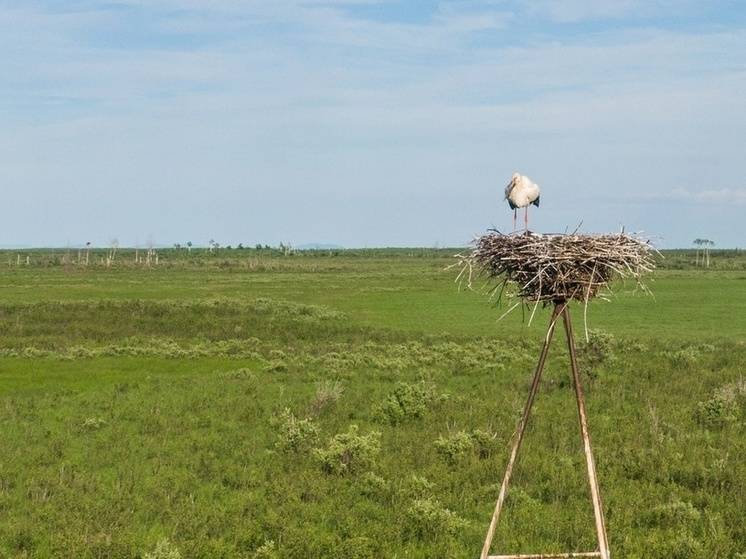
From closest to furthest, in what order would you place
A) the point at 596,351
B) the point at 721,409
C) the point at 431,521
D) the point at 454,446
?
the point at 431,521, the point at 454,446, the point at 721,409, the point at 596,351

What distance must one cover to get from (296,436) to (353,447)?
1.41 meters

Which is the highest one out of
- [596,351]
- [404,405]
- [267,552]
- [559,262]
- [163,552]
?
[559,262]

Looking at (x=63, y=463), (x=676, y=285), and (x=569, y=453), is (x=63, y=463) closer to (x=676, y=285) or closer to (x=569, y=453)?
(x=569, y=453)

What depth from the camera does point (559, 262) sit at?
7746mm

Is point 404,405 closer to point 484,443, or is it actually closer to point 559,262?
point 484,443

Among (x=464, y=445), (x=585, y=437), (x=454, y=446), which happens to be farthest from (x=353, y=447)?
(x=585, y=437)

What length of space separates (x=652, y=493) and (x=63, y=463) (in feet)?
33.2

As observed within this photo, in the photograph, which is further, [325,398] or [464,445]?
[325,398]

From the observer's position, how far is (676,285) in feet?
249

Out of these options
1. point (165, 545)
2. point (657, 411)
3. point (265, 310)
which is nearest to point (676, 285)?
point (265, 310)

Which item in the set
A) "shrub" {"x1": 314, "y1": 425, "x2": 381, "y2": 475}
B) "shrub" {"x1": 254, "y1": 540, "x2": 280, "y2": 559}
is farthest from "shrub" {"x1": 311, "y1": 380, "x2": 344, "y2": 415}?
"shrub" {"x1": 254, "y1": 540, "x2": 280, "y2": 559}

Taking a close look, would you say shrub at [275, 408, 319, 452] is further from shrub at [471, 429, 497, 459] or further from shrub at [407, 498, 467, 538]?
shrub at [407, 498, 467, 538]

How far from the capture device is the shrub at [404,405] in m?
19.4

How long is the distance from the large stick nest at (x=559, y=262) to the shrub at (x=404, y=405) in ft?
37.2
